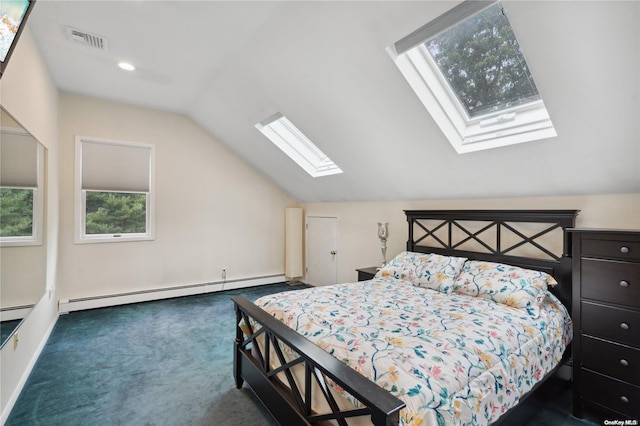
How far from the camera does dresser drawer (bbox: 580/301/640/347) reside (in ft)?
5.96

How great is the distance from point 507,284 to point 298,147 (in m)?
3.04

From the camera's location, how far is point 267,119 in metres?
3.77

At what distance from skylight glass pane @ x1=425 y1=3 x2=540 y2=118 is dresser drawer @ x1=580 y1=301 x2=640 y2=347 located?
4.86 feet

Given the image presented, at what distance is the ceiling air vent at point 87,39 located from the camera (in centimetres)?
262

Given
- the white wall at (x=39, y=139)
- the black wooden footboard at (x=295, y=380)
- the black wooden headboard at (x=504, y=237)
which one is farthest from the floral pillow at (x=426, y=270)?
the white wall at (x=39, y=139)

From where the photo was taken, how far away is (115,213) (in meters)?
4.35

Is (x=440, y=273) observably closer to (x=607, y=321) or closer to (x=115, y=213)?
(x=607, y=321)

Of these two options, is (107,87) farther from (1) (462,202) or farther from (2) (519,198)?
(2) (519,198)

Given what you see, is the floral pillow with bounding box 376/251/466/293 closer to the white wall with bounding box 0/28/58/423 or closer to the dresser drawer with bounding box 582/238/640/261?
the dresser drawer with bounding box 582/238/640/261

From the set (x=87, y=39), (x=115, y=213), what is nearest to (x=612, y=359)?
(x=87, y=39)

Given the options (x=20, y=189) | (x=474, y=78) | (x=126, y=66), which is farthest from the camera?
(x=126, y=66)

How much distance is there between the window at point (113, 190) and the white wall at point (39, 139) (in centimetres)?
39

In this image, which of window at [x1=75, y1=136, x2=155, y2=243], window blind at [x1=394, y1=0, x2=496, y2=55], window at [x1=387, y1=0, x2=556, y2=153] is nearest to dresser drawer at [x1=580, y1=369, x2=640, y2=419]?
window at [x1=387, y1=0, x2=556, y2=153]

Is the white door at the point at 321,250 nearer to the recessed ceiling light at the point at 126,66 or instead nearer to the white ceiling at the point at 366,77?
the white ceiling at the point at 366,77
